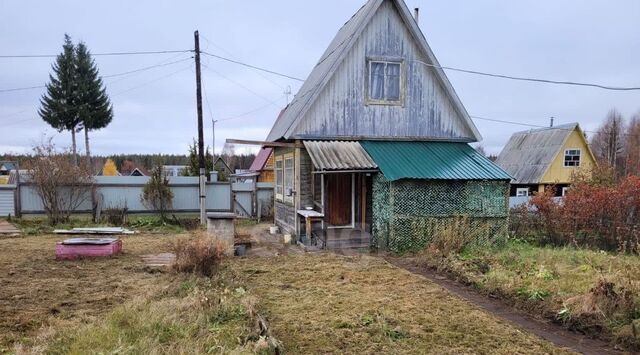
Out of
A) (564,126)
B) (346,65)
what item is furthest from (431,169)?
(564,126)

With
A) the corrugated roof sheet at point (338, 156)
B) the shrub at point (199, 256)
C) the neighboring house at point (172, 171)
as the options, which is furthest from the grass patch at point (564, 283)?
the neighboring house at point (172, 171)

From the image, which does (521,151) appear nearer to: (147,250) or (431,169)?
(431,169)

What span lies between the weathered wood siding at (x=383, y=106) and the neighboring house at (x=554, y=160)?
17350 mm

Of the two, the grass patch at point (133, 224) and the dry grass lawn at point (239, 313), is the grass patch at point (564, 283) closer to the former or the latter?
the dry grass lawn at point (239, 313)

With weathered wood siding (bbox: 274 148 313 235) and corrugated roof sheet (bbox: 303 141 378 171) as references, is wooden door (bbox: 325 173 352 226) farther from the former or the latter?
corrugated roof sheet (bbox: 303 141 378 171)

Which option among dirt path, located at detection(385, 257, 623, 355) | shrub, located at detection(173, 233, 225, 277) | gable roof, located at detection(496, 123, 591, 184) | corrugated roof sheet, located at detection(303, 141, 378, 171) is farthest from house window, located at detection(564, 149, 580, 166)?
shrub, located at detection(173, 233, 225, 277)

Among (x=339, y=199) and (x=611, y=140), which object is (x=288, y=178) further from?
(x=611, y=140)

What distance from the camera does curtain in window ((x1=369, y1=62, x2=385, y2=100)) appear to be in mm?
12836

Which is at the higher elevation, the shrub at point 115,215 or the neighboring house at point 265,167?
the neighboring house at point 265,167

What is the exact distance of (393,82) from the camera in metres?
13.1

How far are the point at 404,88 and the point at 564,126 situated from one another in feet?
67.6

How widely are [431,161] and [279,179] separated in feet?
19.9

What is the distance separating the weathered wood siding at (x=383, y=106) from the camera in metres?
12.6

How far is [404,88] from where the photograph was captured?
1307 cm
